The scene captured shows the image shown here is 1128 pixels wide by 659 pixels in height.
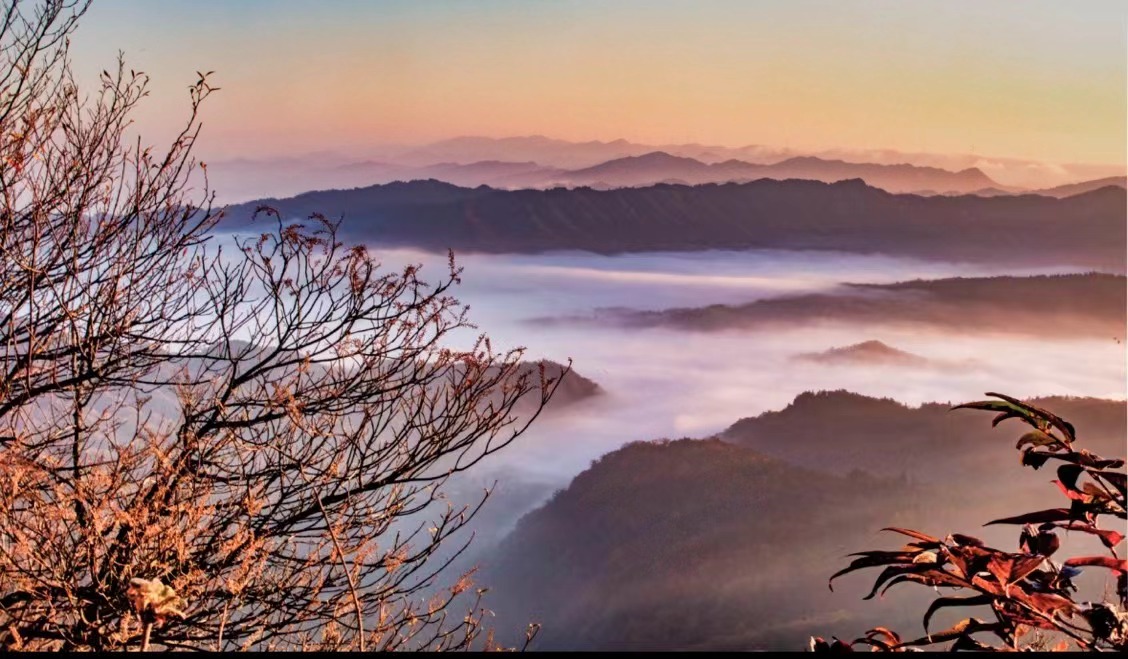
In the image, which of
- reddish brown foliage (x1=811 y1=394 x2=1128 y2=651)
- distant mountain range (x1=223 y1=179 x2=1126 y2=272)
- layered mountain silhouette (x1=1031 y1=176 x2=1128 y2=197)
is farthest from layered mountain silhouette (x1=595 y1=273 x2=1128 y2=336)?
reddish brown foliage (x1=811 y1=394 x2=1128 y2=651)

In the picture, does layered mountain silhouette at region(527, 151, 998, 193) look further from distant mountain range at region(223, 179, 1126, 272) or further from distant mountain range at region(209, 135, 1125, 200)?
distant mountain range at region(223, 179, 1126, 272)

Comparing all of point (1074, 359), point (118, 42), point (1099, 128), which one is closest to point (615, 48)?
point (118, 42)

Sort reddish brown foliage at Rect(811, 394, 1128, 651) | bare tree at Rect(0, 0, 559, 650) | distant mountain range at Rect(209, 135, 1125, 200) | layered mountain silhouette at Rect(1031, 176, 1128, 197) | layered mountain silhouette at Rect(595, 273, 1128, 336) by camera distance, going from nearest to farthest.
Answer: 1. reddish brown foliage at Rect(811, 394, 1128, 651)
2. bare tree at Rect(0, 0, 559, 650)
3. distant mountain range at Rect(209, 135, 1125, 200)
4. layered mountain silhouette at Rect(1031, 176, 1128, 197)
5. layered mountain silhouette at Rect(595, 273, 1128, 336)

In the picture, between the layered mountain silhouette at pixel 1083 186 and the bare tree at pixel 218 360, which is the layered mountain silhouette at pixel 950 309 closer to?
the layered mountain silhouette at pixel 1083 186

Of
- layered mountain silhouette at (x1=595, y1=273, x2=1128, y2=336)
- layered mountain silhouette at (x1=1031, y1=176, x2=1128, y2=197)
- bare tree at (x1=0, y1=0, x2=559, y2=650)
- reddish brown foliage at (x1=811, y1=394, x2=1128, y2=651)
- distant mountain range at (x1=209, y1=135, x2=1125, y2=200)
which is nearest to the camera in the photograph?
reddish brown foliage at (x1=811, y1=394, x2=1128, y2=651)

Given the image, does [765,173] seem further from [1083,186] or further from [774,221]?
[1083,186]

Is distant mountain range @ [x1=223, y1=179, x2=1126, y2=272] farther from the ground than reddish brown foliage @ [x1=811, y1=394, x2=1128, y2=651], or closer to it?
farther from the ground
